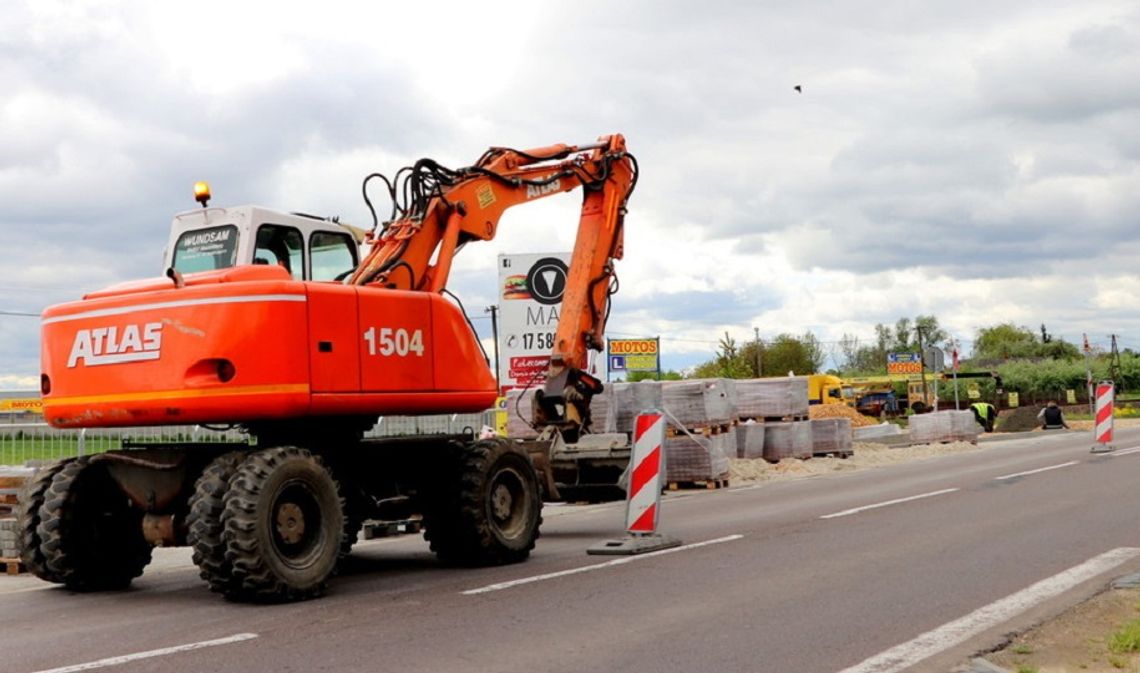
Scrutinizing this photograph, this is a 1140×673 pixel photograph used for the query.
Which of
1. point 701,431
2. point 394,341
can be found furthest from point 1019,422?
point 394,341

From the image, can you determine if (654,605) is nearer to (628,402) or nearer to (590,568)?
(590,568)

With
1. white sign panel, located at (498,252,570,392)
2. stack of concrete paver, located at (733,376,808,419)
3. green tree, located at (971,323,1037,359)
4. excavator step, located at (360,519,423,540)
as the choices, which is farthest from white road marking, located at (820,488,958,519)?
green tree, located at (971,323,1037,359)

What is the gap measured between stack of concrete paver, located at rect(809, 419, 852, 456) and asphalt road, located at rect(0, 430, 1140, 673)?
14078mm

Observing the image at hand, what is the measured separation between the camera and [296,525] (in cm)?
974

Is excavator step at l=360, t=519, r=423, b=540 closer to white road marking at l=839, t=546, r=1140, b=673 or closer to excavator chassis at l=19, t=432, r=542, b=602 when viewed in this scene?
excavator chassis at l=19, t=432, r=542, b=602

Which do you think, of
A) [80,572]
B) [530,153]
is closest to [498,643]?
[80,572]

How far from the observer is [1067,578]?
10.0m

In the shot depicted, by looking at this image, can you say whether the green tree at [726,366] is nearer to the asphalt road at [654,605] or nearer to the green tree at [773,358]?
the green tree at [773,358]

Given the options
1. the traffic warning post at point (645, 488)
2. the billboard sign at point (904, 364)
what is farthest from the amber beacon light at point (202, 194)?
the billboard sign at point (904, 364)

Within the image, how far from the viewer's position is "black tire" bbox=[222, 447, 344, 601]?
9172 millimetres

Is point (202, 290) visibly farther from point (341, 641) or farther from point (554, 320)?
point (554, 320)

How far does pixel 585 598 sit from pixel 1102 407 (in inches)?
943

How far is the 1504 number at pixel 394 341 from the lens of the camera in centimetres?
1048

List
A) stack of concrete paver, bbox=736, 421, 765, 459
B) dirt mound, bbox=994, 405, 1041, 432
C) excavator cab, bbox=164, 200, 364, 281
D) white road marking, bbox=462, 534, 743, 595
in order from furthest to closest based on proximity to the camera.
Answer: dirt mound, bbox=994, 405, 1041, 432 → stack of concrete paver, bbox=736, 421, 765, 459 → excavator cab, bbox=164, 200, 364, 281 → white road marking, bbox=462, 534, 743, 595
